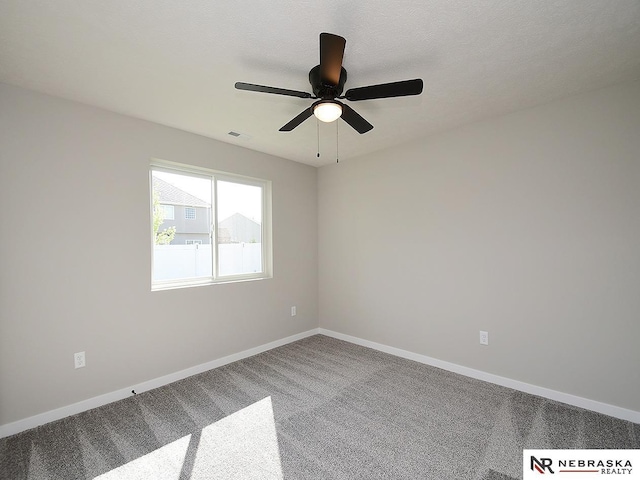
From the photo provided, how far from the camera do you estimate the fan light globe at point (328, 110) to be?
6.01 feet

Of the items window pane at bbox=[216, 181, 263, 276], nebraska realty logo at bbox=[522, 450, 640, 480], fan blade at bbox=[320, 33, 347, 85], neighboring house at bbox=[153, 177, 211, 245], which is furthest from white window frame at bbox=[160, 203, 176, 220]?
nebraska realty logo at bbox=[522, 450, 640, 480]

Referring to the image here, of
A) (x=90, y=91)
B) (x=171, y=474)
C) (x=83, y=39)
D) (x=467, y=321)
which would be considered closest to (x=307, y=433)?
(x=171, y=474)

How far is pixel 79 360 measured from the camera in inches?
95.2

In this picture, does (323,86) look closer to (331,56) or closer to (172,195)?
(331,56)

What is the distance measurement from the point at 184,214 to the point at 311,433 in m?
2.40

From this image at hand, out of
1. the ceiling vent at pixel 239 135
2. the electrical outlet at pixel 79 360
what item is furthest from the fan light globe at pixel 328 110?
the electrical outlet at pixel 79 360

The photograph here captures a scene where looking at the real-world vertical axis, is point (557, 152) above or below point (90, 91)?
below

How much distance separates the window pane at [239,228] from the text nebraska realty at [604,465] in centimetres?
324

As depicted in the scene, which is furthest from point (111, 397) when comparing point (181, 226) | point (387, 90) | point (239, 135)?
point (387, 90)

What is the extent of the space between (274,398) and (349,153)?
2.87m

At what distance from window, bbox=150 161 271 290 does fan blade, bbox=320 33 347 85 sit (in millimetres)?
2090

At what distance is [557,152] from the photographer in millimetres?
2520

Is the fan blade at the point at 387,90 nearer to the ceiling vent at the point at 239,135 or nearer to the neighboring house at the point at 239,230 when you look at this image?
the ceiling vent at the point at 239,135

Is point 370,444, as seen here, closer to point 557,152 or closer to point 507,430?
point 507,430
